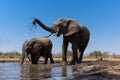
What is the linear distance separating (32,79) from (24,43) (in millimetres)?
12547

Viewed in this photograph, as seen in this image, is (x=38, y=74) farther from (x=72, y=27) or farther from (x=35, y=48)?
(x=35, y=48)

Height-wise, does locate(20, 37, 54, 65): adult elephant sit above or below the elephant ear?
below

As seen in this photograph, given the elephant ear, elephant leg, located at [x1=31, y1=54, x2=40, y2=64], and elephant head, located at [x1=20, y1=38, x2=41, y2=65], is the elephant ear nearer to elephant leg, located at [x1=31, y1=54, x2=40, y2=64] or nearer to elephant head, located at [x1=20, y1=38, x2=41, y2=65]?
elephant head, located at [x1=20, y1=38, x2=41, y2=65]

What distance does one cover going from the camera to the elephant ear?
1989 centimetres

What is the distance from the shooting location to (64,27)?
1989 cm

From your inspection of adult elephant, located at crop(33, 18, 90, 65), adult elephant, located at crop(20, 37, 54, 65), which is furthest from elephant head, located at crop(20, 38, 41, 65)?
adult elephant, located at crop(33, 18, 90, 65)

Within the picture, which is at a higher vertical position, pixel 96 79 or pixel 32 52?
pixel 32 52

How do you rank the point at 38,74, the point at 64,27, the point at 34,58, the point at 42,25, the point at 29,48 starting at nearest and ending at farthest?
the point at 38,74 < the point at 42,25 < the point at 64,27 < the point at 29,48 < the point at 34,58

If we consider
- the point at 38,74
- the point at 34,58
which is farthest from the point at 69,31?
the point at 38,74

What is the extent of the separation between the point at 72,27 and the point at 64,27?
1.65 ft

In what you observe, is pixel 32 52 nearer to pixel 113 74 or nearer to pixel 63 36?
pixel 63 36

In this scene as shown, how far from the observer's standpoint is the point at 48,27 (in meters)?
19.2

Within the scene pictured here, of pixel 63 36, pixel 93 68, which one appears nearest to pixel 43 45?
pixel 63 36

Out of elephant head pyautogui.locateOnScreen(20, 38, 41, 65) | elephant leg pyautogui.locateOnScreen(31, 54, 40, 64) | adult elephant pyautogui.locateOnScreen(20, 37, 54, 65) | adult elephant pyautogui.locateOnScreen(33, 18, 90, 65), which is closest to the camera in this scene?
adult elephant pyautogui.locateOnScreen(33, 18, 90, 65)
